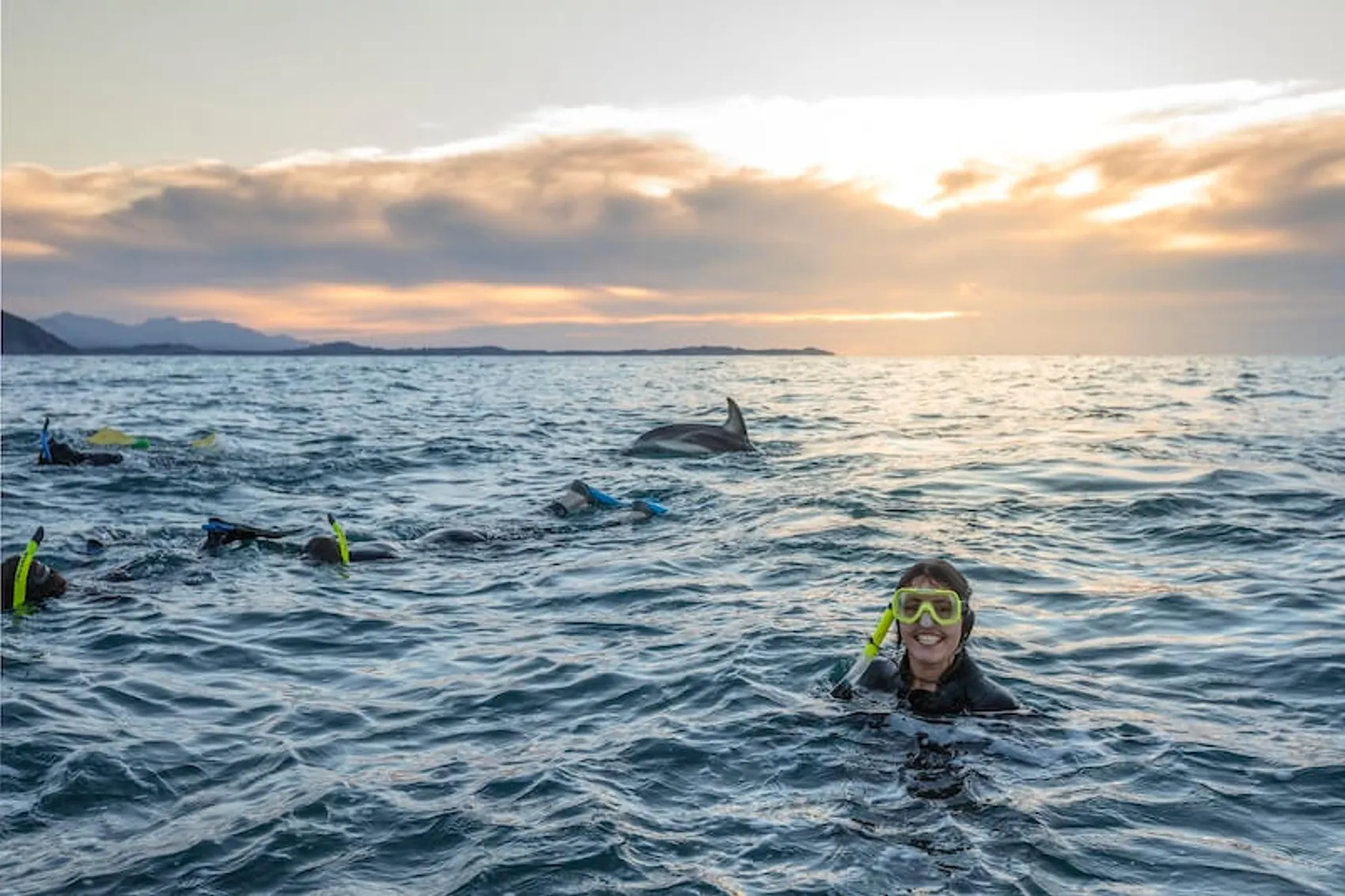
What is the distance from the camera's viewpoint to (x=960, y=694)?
7.54 meters

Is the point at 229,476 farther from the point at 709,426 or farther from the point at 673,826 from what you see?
the point at 673,826

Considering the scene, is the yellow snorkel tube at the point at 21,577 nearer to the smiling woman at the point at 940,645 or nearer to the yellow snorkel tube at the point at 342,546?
the yellow snorkel tube at the point at 342,546

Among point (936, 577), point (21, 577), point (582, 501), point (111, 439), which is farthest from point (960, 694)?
point (111, 439)

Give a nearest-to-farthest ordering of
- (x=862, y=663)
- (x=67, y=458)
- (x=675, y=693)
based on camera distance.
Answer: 1. (x=862, y=663)
2. (x=675, y=693)
3. (x=67, y=458)

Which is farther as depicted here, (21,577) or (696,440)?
(696,440)

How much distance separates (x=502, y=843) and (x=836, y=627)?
192 inches

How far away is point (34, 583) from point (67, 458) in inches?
420

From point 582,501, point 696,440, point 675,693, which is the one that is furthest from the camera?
point 696,440

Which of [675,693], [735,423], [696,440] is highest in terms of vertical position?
[735,423]

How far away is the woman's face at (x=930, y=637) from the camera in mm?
7430

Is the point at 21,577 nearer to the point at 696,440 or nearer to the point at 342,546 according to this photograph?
the point at 342,546

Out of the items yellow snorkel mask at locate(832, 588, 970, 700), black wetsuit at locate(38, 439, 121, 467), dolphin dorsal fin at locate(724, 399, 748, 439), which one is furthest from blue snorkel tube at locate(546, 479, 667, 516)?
black wetsuit at locate(38, 439, 121, 467)

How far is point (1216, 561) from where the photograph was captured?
1263cm

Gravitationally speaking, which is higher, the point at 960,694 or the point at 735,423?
the point at 735,423
